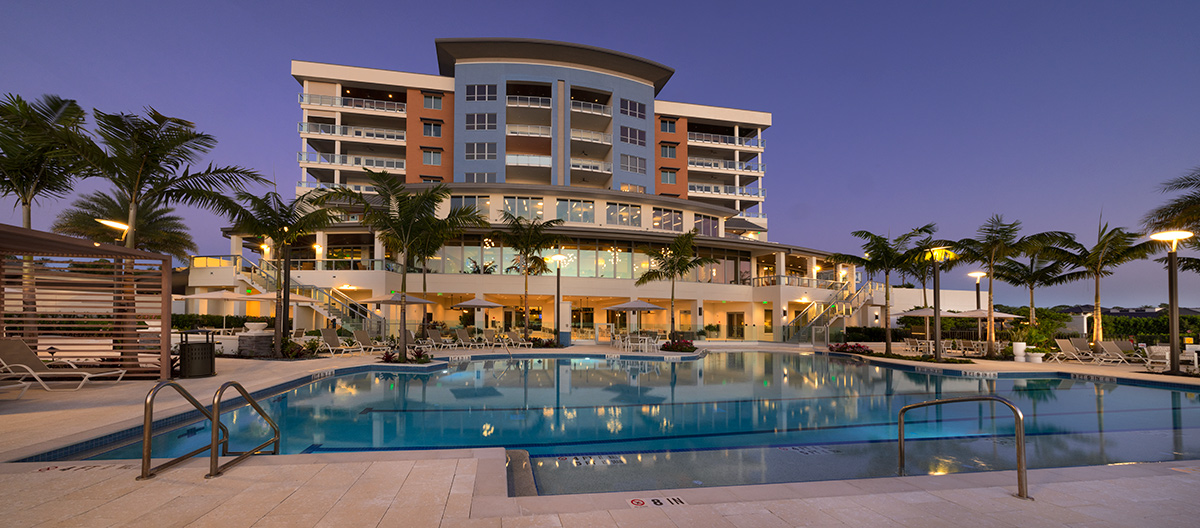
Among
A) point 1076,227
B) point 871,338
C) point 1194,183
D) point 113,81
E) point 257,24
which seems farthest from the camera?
point 113,81

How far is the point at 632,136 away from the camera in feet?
127

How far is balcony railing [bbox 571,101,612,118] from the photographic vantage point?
3728 cm

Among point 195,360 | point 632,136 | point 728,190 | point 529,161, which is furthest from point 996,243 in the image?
point 529,161

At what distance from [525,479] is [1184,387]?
16879 millimetres

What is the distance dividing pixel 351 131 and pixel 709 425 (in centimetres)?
3736

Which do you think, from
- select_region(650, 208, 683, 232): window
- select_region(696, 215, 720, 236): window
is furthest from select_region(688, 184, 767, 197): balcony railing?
select_region(650, 208, 683, 232): window

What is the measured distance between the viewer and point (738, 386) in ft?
42.2

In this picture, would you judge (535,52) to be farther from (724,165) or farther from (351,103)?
(724,165)

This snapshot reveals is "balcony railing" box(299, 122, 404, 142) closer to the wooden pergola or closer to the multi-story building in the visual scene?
the multi-story building

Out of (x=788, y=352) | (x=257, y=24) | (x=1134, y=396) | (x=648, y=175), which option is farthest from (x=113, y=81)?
(x=1134, y=396)

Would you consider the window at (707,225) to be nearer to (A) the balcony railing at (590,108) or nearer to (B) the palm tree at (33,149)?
(A) the balcony railing at (590,108)

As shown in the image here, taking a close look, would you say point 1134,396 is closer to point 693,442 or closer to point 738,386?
point 738,386

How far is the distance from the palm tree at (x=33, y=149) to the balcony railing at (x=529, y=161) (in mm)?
25522

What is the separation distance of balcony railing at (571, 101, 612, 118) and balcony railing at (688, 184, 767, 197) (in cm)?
1099
